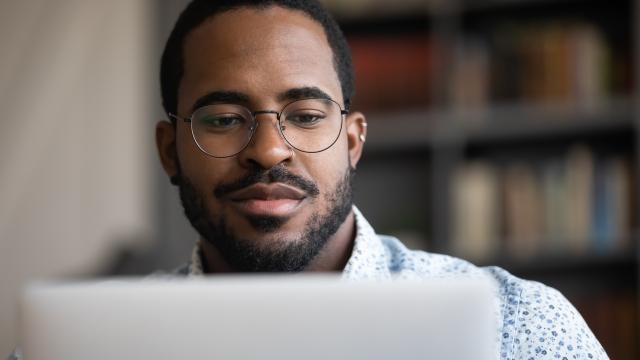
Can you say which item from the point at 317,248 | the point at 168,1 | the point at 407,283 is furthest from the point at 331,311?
the point at 168,1

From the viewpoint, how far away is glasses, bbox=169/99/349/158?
124cm

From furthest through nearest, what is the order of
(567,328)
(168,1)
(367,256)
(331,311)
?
(168,1)
(367,256)
(567,328)
(331,311)

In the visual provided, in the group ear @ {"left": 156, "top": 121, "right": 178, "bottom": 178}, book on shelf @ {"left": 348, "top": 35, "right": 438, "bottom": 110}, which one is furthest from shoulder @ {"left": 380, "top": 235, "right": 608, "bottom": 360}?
book on shelf @ {"left": 348, "top": 35, "right": 438, "bottom": 110}

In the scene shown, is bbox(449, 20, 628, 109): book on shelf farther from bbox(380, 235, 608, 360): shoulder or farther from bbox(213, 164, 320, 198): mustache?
bbox(213, 164, 320, 198): mustache

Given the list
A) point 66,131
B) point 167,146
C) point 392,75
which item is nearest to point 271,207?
point 167,146

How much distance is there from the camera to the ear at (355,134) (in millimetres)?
1347

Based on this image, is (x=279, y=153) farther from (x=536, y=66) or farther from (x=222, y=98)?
(x=536, y=66)

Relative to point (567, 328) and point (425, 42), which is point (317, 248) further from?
point (425, 42)

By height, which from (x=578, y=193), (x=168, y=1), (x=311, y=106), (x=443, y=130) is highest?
(x=168, y=1)

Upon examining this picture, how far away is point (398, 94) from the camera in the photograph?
10.9 feet

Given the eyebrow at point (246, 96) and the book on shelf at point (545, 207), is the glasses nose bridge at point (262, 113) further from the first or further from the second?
the book on shelf at point (545, 207)

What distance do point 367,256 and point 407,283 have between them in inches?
22.6

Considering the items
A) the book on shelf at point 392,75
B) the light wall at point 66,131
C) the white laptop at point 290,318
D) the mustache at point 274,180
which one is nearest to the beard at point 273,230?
the mustache at point 274,180

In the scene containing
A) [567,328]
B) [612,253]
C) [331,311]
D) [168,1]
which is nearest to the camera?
[331,311]
